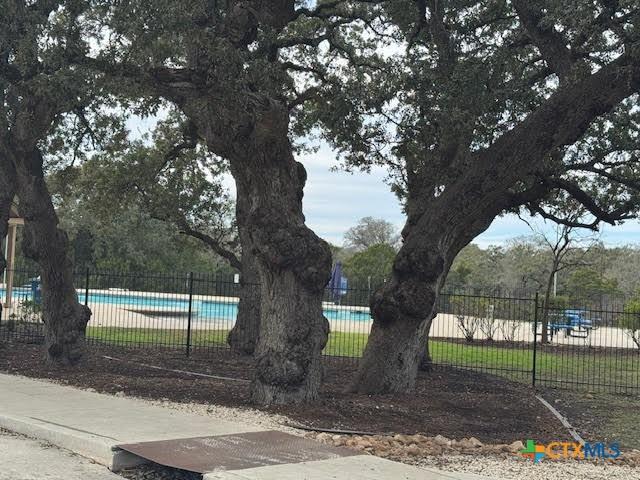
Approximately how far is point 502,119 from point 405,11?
276 centimetres

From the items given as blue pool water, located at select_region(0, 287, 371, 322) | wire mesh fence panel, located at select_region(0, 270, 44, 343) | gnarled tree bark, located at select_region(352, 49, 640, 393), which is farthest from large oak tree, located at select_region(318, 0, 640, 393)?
blue pool water, located at select_region(0, 287, 371, 322)

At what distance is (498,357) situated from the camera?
22.5 m

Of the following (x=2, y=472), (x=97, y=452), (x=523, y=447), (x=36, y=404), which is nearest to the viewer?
(x=2, y=472)

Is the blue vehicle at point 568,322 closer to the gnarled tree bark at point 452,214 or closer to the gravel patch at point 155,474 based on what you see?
the gnarled tree bark at point 452,214

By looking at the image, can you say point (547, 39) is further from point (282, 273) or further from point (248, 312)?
point (248, 312)

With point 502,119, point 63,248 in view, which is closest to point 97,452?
point 63,248

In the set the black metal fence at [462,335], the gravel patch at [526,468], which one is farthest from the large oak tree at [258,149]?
the black metal fence at [462,335]

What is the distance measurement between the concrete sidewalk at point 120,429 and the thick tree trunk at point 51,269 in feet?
7.87

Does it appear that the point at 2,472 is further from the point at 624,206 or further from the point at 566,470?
the point at 624,206

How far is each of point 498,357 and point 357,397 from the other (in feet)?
39.5

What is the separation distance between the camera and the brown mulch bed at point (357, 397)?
31.9 ft

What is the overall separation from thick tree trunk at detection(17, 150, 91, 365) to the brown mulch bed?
44 centimetres

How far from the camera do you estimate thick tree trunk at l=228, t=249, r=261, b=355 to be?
17.9m

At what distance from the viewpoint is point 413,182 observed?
49.9 ft
